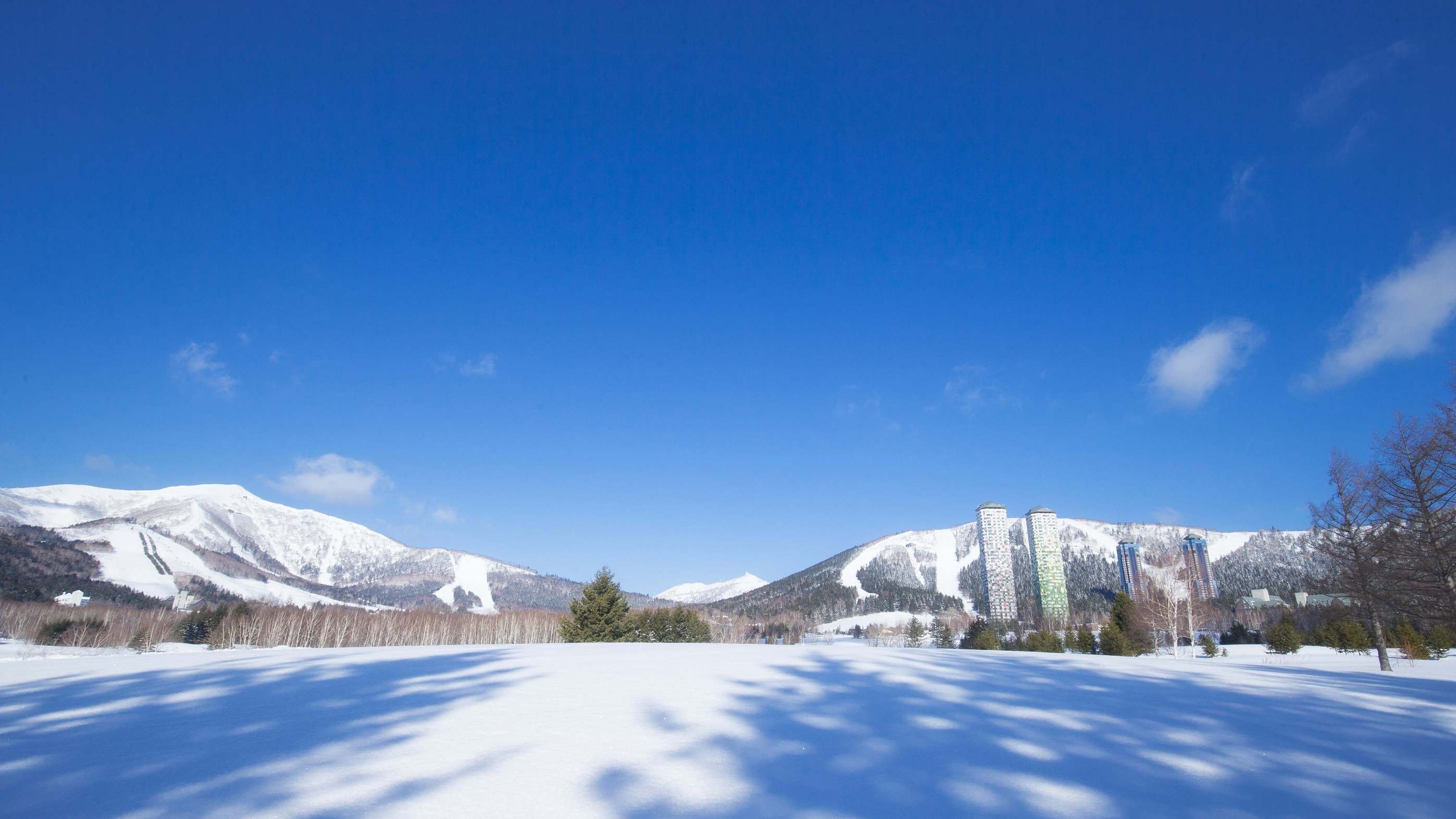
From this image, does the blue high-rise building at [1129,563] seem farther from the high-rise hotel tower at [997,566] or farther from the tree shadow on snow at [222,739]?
the tree shadow on snow at [222,739]

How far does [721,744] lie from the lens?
572 centimetres

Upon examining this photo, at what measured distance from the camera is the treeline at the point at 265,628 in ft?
162

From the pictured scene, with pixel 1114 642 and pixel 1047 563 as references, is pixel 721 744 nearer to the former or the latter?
pixel 1114 642

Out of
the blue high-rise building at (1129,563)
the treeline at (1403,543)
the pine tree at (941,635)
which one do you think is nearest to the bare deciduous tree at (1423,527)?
the treeline at (1403,543)

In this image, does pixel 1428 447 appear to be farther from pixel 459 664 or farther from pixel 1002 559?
pixel 1002 559

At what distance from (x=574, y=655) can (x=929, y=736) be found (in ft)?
30.0

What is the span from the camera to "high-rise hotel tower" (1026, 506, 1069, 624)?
124438mm

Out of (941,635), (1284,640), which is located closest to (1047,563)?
(941,635)

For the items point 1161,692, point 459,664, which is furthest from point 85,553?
point 1161,692

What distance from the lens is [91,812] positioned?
409 centimetres

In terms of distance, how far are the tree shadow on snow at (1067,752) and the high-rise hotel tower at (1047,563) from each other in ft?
422

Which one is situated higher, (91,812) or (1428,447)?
(1428,447)

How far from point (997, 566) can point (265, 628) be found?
123 metres

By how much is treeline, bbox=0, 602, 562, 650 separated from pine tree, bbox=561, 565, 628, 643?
50.6 ft
